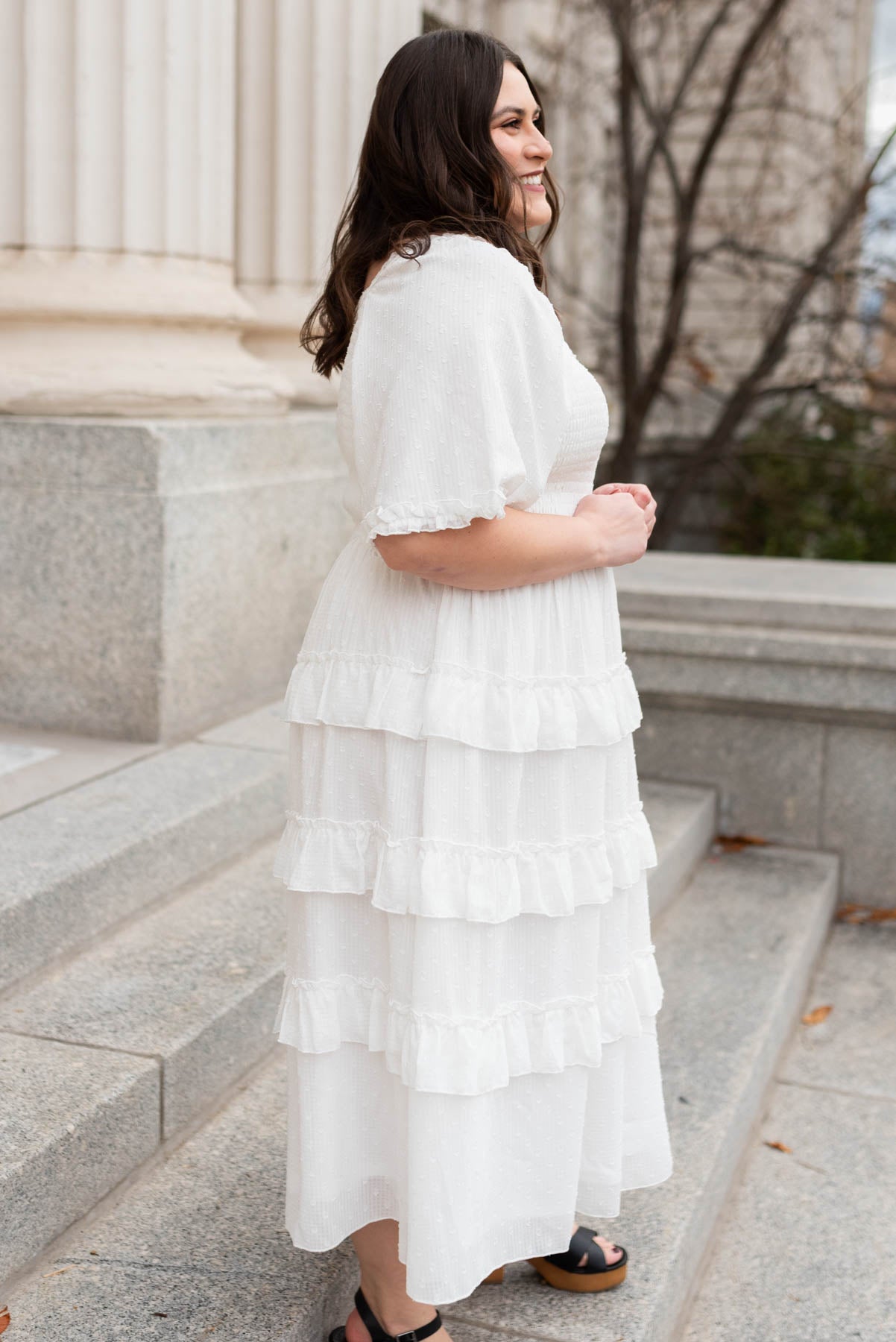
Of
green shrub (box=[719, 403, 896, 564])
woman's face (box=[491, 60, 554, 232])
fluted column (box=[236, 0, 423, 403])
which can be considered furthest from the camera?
green shrub (box=[719, 403, 896, 564])

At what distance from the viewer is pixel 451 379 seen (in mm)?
1848

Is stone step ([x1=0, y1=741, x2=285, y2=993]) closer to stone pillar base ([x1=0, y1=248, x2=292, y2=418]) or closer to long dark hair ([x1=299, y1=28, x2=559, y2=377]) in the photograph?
stone pillar base ([x1=0, y1=248, x2=292, y2=418])

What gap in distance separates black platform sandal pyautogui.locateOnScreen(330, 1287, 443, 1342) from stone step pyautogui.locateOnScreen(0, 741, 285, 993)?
39.5 inches

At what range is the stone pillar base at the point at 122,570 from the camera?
12.9 feet

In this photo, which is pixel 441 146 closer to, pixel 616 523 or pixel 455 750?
pixel 616 523

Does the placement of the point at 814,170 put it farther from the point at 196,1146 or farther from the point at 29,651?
the point at 196,1146

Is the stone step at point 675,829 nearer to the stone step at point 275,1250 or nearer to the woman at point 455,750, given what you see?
the stone step at point 275,1250

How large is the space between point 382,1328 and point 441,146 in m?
1.71

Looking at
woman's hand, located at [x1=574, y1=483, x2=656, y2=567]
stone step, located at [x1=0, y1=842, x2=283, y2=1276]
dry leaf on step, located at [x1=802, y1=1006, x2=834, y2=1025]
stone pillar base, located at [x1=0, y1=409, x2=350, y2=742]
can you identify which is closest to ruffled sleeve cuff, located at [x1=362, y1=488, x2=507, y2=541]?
woman's hand, located at [x1=574, y1=483, x2=656, y2=567]

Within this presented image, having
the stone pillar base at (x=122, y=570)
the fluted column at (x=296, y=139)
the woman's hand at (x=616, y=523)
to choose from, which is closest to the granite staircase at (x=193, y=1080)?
the stone pillar base at (x=122, y=570)

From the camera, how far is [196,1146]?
267 centimetres

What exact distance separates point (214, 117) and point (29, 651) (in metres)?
1.69

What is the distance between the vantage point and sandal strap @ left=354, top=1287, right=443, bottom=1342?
2.16 m

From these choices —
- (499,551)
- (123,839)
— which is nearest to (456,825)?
(499,551)
